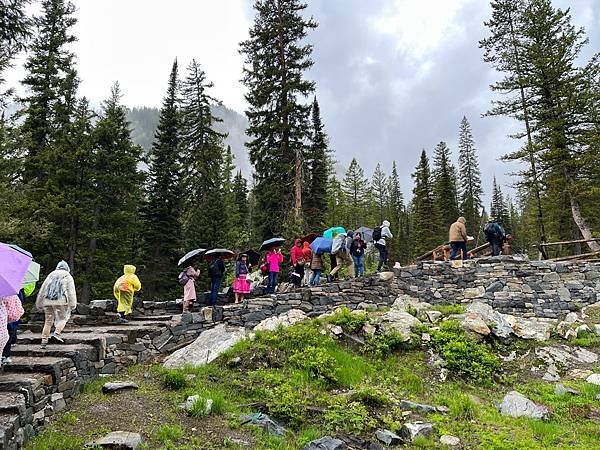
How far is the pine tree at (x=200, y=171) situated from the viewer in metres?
22.3

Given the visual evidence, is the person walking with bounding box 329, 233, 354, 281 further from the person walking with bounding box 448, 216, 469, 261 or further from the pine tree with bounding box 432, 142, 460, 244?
the pine tree with bounding box 432, 142, 460, 244

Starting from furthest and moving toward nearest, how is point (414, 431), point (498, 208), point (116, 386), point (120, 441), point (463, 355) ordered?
point (498, 208) → point (463, 355) → point (116, 386) → point (414, 431) → point (120, 441)

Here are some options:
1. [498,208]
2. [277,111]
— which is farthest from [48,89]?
[498,208]

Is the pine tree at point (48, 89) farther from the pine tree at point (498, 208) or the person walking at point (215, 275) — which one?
the pine tree at point (498, 208)

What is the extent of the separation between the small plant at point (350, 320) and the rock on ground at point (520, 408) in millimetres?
3432

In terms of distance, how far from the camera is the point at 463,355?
28.7 ft

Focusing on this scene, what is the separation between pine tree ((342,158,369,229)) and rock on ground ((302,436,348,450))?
159 feet

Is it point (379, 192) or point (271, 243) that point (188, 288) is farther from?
point (379, 192)

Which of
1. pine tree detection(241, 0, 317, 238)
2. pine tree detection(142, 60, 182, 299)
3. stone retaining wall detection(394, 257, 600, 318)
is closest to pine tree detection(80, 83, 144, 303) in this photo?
pine tree detection(142, 60, 182, 299)

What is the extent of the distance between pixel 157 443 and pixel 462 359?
241 inches

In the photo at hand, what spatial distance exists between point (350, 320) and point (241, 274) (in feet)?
12.3

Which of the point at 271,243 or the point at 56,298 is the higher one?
the point at 271,243

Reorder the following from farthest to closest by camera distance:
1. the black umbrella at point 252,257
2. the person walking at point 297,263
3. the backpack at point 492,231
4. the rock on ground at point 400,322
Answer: the backpack at point 492,231, the person walking at point 297,263, the black umbrella at point 252,257, the rock on ground at point 400,322

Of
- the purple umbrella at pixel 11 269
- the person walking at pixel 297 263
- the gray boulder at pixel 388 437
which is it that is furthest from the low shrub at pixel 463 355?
the purple umbrella at pixel 11 269
